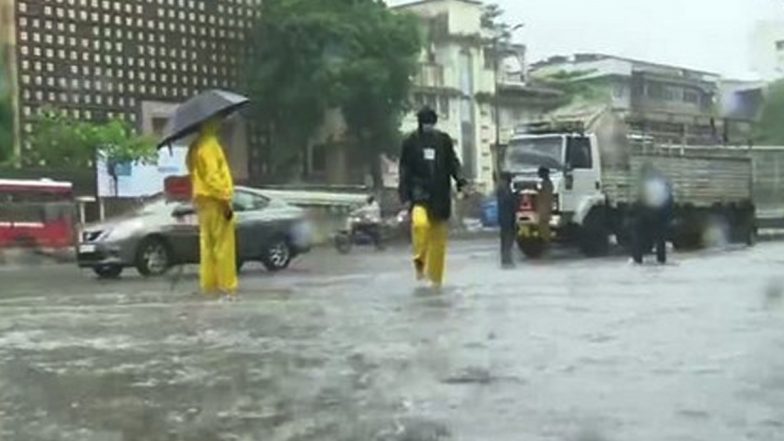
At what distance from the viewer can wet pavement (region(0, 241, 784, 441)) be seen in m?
4.75

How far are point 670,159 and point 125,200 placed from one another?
2495 centimetres

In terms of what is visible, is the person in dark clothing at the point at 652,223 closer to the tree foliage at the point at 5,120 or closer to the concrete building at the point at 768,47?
the concrete building at the point at 768,47

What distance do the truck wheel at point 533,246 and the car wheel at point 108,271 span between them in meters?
7.20

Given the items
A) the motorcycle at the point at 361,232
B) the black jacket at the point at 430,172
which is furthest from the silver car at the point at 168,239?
the motorcycle at the point at 361,232

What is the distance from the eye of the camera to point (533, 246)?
2505 centimetres

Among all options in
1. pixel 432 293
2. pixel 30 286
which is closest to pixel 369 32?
pixel 30 286

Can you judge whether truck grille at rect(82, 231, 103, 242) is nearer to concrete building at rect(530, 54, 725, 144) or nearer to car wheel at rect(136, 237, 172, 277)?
car wheel at rect(136, 237, 172, 277)

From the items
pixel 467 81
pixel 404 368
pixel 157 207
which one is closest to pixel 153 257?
pixel 157 207

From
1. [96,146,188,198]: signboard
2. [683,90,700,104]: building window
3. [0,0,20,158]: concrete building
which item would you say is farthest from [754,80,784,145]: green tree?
[0,0,20,158]: concrete building

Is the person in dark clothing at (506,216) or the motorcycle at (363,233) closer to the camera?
the person in dark clothing at (506,216)

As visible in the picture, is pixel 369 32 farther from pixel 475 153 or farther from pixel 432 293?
pixel 432 293

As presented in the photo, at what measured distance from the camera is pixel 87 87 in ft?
165

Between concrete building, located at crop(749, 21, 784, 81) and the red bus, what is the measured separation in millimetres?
26183

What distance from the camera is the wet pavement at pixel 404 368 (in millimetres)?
4746
